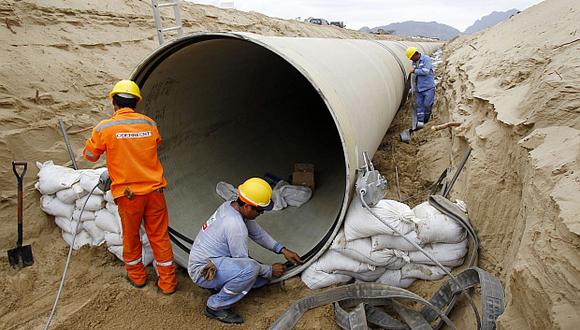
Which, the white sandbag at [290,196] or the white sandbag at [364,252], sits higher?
the white sandbag at [364,252]

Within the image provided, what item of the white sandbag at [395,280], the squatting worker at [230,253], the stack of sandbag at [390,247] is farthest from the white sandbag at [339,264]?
the squatting worker at [230,253]

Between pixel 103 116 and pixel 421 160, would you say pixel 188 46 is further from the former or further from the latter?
pixel 421 160

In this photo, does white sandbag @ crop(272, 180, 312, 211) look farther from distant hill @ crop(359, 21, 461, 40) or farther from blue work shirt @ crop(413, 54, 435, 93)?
distant hill @ crop(359, 21, 461, 40)

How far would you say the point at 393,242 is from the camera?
2.82m

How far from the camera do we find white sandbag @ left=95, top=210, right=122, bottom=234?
136 inches

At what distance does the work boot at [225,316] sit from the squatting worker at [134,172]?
43 cm

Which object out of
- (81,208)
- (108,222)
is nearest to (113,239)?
(108,222)

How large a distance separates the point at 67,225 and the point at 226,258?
169 cm

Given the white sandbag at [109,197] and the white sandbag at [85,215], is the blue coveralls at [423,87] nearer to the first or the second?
the white sandbag at [109,197]

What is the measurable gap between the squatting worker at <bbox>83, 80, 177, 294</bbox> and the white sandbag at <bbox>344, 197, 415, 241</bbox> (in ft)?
4.68

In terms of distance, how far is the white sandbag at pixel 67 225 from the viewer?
141 inches

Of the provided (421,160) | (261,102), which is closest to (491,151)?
(421,160)

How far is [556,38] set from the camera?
4.03 meters

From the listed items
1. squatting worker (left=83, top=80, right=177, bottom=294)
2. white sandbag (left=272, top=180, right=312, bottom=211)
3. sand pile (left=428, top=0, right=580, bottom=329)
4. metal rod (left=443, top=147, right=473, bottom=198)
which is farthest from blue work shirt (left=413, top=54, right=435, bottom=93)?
squatting worker (left=83, top=80, right=177, bottom=294)
